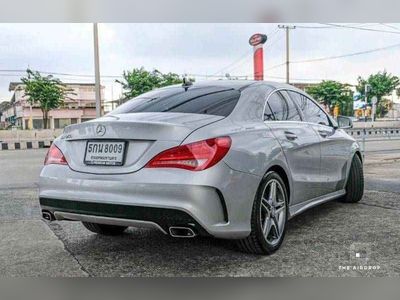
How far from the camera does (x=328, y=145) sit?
12.8 feet

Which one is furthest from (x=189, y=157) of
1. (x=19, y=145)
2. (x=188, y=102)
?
(x=19, y=145)

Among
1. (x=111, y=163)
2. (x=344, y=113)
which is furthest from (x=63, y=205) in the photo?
(x=344, y=113)

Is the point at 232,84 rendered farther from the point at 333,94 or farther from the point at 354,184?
the point at 354,184

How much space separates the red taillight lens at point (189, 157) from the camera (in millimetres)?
2438

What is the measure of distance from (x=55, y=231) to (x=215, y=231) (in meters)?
1.77

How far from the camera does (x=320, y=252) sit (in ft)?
9.81

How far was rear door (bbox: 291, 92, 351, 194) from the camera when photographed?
12.4 ft

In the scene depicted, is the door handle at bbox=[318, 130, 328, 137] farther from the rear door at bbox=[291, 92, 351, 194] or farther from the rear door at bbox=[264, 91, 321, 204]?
the rear door at bbox=[264, 91, 321, 204]

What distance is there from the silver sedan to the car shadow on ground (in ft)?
0.52

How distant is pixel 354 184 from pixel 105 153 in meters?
2.79

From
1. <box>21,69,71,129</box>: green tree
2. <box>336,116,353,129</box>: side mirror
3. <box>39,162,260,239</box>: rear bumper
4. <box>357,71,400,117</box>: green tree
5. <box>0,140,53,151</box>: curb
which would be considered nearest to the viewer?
<box>39,162,260,239</box>: rear bumper

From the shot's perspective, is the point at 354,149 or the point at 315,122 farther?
the point at 354,149

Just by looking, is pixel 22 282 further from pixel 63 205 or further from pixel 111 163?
pixel 111 163

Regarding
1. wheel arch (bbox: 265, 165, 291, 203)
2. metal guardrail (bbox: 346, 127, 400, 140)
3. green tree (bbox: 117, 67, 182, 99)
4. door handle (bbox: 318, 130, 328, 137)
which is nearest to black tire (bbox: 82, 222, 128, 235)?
green tree (bbox: 117, 67, 182, 99)
